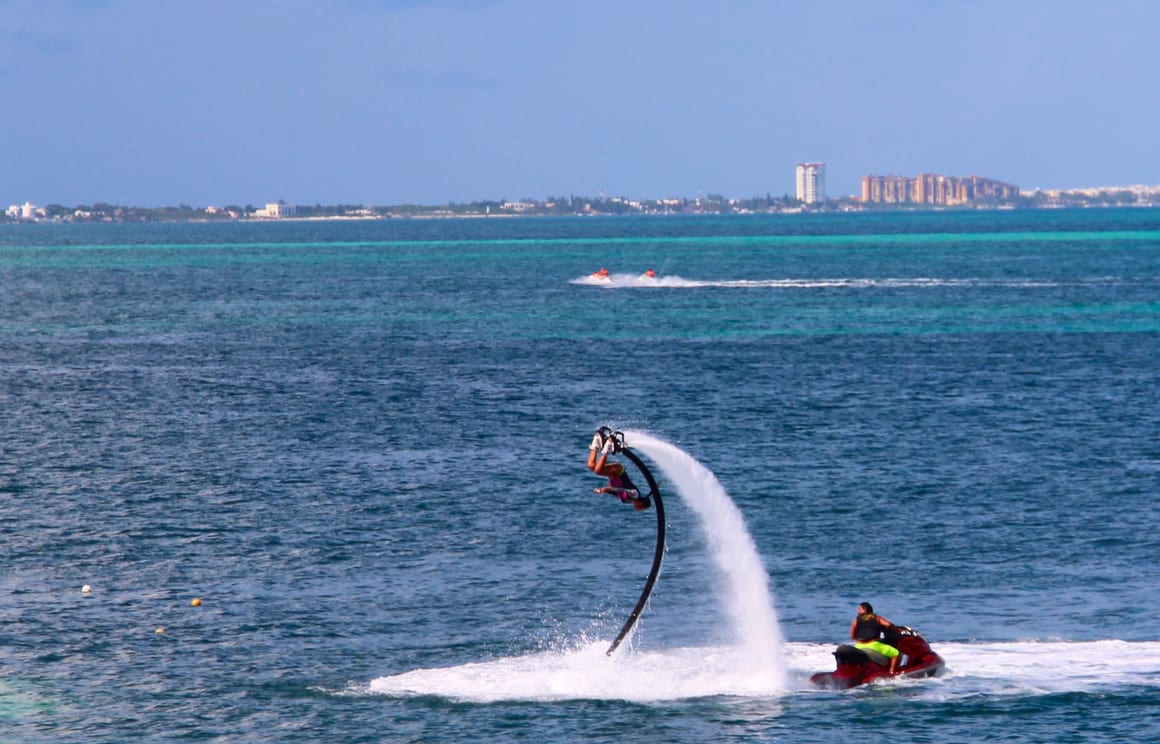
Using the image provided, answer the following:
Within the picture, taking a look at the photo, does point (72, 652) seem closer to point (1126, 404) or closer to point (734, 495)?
point (734, 495)

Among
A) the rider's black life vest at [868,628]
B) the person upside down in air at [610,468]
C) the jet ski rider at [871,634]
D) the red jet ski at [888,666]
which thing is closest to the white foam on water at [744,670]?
the red jet ski at [888,666]

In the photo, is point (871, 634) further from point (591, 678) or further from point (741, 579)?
point (741, 579)

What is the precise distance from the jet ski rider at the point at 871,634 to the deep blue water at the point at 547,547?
849 millimetres

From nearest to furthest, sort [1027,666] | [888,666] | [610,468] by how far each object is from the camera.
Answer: [610,468] < [888,666] < [1027,666]

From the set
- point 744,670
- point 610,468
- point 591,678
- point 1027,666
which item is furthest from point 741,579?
point 610,468

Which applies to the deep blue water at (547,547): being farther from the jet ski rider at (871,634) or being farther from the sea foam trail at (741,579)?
the jet ski rider at (871,634)

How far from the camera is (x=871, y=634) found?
4028 cm

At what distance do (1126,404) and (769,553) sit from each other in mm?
42531

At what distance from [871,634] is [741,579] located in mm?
7068

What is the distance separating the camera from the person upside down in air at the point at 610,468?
122 feet

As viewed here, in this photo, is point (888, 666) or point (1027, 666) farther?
point (1027, 666)

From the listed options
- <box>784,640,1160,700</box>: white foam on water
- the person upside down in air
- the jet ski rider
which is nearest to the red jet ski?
the jet ski rider

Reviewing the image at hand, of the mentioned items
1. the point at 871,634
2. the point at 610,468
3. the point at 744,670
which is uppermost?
the point at 610,468

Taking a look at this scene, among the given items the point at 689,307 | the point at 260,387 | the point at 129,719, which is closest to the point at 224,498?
the point at 129,719
